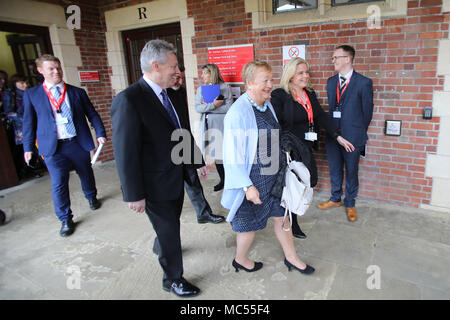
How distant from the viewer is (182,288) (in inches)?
91.1

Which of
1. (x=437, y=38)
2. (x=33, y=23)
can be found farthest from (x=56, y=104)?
(x=437, y=38)

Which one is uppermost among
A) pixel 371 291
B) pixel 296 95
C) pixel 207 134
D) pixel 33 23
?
pixel 33 23

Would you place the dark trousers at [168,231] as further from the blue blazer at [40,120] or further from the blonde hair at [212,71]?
the blonde hair at [212,71]

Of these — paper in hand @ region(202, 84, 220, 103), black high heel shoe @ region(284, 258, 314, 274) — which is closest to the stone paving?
black high heel shoe @ region(284, 258, 314, 274)

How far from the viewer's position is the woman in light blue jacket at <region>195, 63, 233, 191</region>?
156 inches

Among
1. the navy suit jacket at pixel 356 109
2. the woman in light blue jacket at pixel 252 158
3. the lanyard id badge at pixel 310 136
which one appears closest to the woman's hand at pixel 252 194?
the woman in light blue jacket at pixel 252 158

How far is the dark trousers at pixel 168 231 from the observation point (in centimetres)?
215

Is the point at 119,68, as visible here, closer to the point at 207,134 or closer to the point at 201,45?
the point at 201,45

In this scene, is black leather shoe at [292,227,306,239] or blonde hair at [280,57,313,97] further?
black leather shoe at [292,227,306,239]

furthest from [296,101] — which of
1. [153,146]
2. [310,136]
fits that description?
[153,146]

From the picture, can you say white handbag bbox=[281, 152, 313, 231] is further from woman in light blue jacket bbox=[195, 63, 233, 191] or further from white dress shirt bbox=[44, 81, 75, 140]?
white dress shirt bbox=[44, 81, 75, 140]

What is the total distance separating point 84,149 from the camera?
12.1 feet

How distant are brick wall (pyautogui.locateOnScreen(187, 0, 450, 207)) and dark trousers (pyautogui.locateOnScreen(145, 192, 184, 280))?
2.49m
